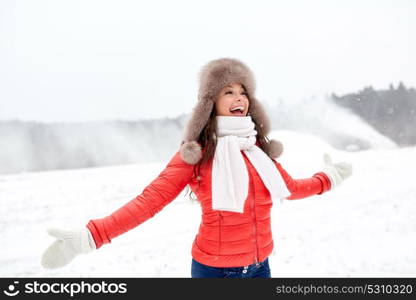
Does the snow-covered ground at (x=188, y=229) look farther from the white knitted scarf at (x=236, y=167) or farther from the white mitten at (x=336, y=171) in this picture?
the white knitted scarf at (x=236, y=167)

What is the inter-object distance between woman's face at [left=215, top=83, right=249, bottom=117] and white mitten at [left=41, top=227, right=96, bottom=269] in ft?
3.76

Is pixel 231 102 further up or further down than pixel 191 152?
further up

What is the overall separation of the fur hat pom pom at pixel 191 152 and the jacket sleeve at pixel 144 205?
7 cm

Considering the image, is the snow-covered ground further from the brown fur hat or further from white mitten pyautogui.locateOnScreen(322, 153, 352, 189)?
the brown fur hat

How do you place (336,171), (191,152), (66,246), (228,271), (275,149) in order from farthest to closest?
(336,171) → (275,149) → (228,271) → (191,152) → (66,246)

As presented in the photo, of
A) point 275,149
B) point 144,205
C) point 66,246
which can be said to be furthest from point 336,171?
point 66,246

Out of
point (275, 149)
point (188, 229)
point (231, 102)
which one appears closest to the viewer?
point (231, 102)

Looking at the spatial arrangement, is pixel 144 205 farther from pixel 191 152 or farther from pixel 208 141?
pixel 208 141

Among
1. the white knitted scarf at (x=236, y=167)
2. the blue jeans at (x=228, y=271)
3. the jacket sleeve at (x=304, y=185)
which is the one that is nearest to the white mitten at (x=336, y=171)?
the jacket sleeve at (x=304, y=185)

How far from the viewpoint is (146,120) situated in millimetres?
23969

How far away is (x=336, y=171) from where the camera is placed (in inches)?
99.4

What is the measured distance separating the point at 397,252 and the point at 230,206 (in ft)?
14.4

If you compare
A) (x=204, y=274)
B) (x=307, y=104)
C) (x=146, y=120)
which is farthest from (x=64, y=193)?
(x=307, y=104)

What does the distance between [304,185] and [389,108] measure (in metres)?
25.4
